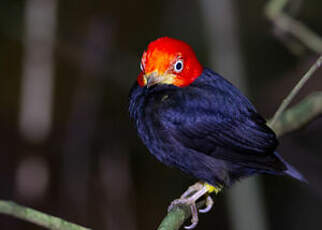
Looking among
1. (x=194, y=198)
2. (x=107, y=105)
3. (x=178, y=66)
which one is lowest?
(x=107, y=105)

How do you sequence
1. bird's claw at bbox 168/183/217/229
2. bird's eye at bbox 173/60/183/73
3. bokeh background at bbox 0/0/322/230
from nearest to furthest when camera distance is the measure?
bird's claw at bbox 168/183/217/229
bird's eye at bbox 173/60/183/73
bokeh background at bbox 0/0/322/230

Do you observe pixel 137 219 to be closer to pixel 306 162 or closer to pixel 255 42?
pixel 306 162

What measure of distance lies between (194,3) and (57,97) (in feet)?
7.98

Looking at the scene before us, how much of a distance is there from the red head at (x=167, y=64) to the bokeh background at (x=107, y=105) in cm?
119

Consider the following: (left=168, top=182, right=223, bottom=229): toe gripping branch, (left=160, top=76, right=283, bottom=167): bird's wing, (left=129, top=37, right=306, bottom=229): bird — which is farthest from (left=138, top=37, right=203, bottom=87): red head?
(left=168, top=182, right=223, bottom=229): toe gripping branch

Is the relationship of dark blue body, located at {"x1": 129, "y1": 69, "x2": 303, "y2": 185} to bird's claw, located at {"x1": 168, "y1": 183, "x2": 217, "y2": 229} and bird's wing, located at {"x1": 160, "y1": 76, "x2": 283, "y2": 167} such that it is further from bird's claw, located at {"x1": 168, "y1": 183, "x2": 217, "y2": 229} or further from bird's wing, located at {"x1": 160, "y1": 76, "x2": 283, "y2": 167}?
bird's claw, located at {"x1": 168, "y1": 183, "x2": 217, "y2": 229}

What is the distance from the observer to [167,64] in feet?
12.4

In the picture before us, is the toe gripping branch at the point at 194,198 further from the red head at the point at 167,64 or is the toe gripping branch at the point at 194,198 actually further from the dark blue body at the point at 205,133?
the red head at the point at 167,64

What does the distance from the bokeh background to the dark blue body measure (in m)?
1.25

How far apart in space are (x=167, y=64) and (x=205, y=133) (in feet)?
1.99

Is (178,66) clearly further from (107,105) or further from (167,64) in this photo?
(107,105)

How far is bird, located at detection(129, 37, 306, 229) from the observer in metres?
3.77

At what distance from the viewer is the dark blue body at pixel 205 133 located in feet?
12.4

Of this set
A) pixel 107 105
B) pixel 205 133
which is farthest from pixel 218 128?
pixel 107 105
